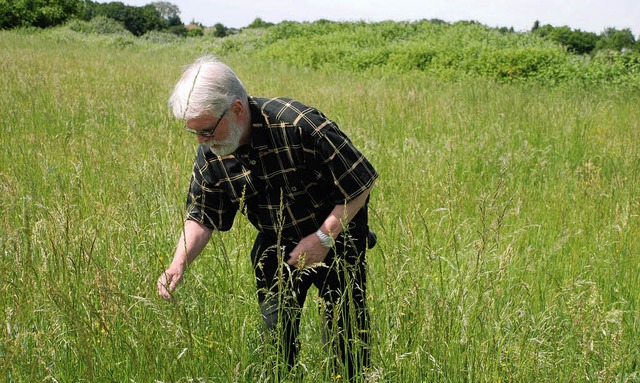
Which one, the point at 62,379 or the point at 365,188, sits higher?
the point at 365,188

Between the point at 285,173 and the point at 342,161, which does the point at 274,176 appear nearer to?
the point at 285,173

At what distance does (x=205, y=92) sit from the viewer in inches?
76.0

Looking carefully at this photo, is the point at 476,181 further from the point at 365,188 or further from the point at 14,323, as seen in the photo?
the point at 14,323

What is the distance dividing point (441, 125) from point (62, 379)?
5223mm

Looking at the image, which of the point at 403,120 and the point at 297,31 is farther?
the point at 297,31

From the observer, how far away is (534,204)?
13.6ft

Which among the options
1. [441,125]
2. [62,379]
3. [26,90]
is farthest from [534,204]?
[26,90]

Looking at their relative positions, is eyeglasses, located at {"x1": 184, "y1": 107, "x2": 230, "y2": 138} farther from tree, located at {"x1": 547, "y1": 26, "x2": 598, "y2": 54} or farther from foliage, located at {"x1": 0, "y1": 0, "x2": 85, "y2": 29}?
foliage, located at {"x1": 0, "y1": 0, "x2": 85, "y2": 29}

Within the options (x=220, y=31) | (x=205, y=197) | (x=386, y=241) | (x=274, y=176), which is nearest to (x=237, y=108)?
(x=274, y=176)

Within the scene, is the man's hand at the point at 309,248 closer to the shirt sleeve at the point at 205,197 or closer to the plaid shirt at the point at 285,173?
the plaid shirt at the point at 285,173

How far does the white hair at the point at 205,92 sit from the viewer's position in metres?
1.93

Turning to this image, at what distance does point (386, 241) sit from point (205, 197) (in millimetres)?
880

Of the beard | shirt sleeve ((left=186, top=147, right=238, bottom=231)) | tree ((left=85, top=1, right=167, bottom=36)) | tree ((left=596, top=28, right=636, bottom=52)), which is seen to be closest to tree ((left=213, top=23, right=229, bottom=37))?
tree ((left=85, top=1, right=167, bottom=36))

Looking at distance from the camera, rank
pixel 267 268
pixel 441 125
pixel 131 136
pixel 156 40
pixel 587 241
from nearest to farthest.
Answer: pixel 267 268 < pixel 587 241 < pixel 131 136 < pixel 441 125 < pixel 156 40
